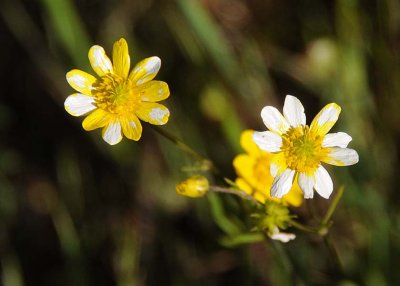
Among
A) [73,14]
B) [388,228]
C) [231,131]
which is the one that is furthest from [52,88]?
[388,228]

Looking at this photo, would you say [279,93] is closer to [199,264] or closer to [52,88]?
[199,264]

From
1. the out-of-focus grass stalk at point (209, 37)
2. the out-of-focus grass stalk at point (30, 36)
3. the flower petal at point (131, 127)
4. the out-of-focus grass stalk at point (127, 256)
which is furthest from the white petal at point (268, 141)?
the out-of-focus grass stalk at point (30, 36)

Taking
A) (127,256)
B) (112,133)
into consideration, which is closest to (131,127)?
(112,133)

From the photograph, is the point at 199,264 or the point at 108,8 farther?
the point at 108,8

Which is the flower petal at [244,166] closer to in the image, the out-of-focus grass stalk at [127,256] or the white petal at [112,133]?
the white petal at [112,133]

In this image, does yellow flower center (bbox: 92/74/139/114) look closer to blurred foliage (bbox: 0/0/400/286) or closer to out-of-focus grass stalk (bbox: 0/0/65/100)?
blurred foliage (bbox: 0/0/400/286)

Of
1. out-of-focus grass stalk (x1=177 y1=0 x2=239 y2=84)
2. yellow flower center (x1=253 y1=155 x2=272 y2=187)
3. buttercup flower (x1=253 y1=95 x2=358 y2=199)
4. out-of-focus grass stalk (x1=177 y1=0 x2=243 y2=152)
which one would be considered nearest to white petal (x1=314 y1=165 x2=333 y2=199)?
buttercup flower (x1=253 y1=95 x2=358 y2=199)
